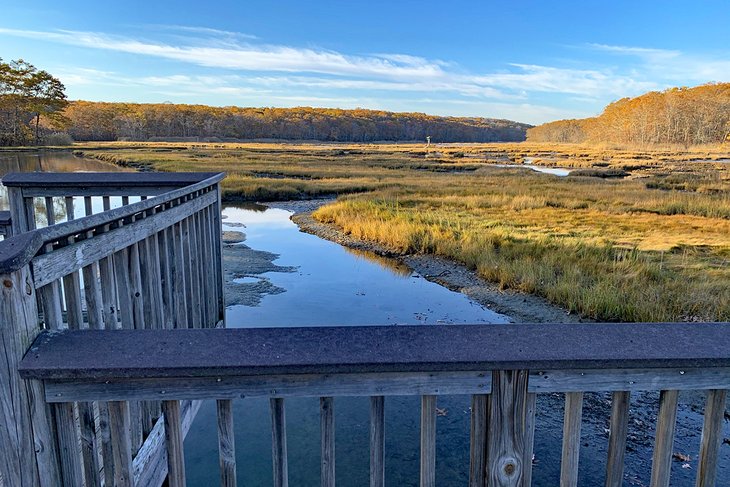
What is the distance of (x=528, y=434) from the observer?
1.69m

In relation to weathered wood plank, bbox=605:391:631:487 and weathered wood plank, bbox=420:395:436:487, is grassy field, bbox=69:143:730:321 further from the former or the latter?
weathered wood plank, bbox=420:395:436:487

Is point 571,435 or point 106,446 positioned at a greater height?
point 571,435

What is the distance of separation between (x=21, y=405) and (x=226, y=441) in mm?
629

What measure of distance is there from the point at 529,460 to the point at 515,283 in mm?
8971

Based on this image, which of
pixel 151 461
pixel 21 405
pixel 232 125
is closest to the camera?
pixel 21 405

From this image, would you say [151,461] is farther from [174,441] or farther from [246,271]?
[246,271]

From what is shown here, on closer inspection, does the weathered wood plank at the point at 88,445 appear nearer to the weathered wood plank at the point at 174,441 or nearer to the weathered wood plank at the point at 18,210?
the weathered wood plank at the point at 174,441

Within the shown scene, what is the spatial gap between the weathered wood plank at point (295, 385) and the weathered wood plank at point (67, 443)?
18 centimetres

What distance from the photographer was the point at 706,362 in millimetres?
1598

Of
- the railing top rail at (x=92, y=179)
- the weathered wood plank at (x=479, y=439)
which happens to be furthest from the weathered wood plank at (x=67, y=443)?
the railing top rail at (x=92, y=179)

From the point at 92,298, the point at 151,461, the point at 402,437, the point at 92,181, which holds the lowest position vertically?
the point at 402,437

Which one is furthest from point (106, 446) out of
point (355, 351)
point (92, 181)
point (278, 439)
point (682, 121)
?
point (682, 121)

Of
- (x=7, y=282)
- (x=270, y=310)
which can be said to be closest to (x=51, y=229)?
(x=7, y=282)

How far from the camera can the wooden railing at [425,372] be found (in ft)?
5.10
